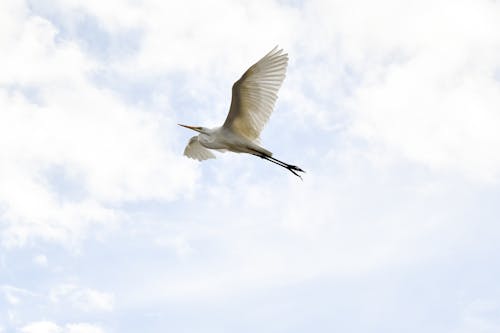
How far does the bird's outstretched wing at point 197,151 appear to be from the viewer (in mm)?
17078

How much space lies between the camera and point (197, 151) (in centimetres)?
1723

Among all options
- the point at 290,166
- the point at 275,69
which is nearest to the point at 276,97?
the point at 275,69

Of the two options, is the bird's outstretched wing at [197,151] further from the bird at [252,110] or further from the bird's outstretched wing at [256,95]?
the bird's outstretched wing at [256,95]

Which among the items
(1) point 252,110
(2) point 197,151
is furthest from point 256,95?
(2) point 197,151

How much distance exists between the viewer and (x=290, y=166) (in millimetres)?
14328

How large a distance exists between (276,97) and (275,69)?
2.43 feet

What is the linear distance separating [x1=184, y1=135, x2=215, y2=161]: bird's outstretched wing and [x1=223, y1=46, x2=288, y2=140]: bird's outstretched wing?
3296mm

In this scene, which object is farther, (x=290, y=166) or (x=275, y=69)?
(x=290, y=166)

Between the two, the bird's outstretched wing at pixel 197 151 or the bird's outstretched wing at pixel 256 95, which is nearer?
the bird's outstretched wing at pixel 256 95

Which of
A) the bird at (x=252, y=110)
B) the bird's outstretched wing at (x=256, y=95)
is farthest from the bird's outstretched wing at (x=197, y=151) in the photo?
the bird's outstretched wing at (x=256, y=95)

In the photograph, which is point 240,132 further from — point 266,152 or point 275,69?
point 275,69

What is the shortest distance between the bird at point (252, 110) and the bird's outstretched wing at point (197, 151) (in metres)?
2.05

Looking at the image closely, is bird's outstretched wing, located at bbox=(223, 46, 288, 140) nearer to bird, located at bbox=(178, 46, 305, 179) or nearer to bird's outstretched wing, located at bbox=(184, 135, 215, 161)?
bird, located at bbox=(178, 46, 305, 179)

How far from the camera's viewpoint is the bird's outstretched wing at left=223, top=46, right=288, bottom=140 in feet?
40.5
